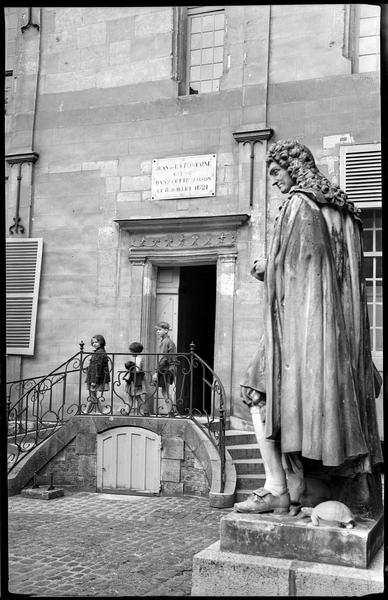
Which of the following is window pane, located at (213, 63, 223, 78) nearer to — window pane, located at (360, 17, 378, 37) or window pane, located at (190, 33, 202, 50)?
window pane, located at (190, 33, 202, 50)

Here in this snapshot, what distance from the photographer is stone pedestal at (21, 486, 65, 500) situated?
8305 mm

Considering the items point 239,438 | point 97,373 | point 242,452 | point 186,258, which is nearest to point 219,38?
point 186,258

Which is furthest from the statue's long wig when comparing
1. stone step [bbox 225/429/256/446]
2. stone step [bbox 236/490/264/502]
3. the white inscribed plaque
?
the white inscribed plaque

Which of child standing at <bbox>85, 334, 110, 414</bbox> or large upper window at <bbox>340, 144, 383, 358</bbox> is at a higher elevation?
large upper window at <bbox>340, 144, 383, 358</bbox>

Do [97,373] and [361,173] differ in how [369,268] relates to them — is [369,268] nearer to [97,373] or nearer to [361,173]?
[361,173]

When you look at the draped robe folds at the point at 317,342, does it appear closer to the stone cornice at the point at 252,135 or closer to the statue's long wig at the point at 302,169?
the statue's long wig at the point at 302,169

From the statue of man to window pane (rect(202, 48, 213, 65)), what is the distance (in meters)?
9.40

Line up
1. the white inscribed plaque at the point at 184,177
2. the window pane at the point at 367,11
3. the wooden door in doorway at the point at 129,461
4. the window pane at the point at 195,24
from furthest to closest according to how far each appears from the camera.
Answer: the window pane at the point at 195,24 → the white inscribed plaque at the point at 184,177 → the window pane at the point at 367,11 → the wooden door in doorway at the point at 129,461

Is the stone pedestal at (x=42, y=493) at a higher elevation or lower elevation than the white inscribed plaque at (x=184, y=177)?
lower

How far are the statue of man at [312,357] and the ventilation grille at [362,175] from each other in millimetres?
7381

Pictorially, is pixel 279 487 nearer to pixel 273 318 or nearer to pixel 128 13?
pixel 273 318

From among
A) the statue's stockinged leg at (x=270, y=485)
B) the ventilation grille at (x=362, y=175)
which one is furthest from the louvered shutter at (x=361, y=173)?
the statue's stockinged leg at (x=270, y=485)

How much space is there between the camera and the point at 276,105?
1104 centimetres

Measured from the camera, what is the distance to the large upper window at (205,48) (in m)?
12.0
